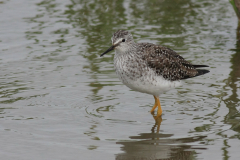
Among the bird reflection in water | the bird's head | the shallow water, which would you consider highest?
the bird's head

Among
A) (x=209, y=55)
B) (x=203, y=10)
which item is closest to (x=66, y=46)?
(x=209, y=55)

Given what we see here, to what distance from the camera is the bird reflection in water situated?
7539mm

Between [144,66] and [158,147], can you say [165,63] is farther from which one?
[158,147]

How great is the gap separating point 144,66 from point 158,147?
6.67 feet

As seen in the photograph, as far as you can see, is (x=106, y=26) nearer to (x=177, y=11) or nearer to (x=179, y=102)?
(x=177, y=11)

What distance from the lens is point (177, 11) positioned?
17125 mm

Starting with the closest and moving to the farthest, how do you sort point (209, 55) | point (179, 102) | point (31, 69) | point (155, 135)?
point (155, 135)
point (179, 102)
point (31, 69)
point (209, 55)

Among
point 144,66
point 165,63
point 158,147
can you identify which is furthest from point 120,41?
point 158,147

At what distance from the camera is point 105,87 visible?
11117 millimetres

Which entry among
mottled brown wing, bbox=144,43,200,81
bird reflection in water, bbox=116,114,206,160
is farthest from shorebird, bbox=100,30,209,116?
bird reflection in water, bbox=116,114,206,160

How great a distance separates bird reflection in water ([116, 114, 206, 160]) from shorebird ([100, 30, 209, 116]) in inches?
46.3

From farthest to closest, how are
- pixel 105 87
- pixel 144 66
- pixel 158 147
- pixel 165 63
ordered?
pixel 105 87
pixel 165 63
pixel 144 66
pixel 158 147

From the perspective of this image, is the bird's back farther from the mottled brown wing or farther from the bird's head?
the bird's head

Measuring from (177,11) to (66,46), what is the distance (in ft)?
17.1
